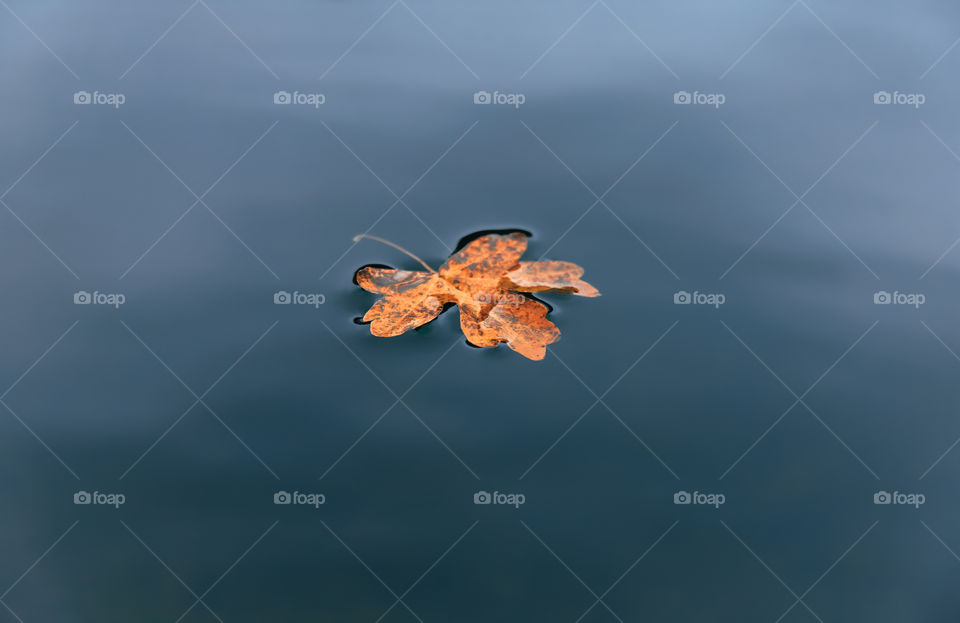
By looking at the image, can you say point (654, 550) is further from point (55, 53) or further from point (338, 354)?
point (55, 53)

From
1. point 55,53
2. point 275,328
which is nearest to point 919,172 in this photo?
point 275,328
